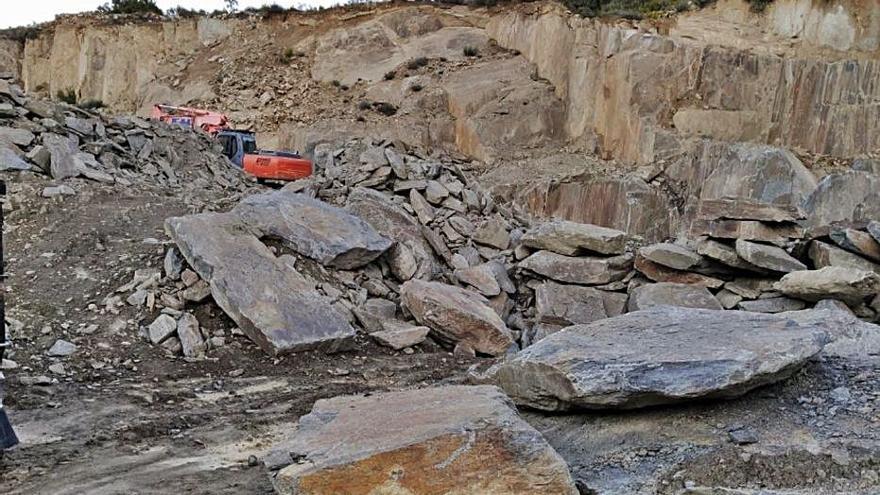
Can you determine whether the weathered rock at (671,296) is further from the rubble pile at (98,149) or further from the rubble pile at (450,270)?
the rubble pile at (98,149)

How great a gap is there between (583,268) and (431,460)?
6742mm

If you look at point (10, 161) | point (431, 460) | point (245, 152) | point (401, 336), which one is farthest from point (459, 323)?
point (245, 152)

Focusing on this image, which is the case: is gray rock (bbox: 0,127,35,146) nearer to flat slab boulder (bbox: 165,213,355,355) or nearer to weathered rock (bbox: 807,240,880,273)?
flat slab boulder (bbox: 165,213,355,355)

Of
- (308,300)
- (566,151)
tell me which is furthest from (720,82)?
(308,300)

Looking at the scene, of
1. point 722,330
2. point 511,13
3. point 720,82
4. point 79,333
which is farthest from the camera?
point 511,13

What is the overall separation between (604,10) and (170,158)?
56.0 ft

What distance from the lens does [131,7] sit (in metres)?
34.4

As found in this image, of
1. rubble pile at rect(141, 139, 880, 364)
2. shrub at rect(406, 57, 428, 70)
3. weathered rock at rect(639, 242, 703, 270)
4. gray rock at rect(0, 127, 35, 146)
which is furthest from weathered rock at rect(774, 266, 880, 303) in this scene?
shrub at rect(406, 57, 428, 70)

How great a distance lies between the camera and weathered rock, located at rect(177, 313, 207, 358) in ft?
24.1

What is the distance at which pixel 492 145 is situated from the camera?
24.6 m

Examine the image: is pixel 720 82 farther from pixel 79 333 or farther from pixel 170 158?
pixel 79 333

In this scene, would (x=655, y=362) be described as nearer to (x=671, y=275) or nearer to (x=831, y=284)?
(x=831, y=284)

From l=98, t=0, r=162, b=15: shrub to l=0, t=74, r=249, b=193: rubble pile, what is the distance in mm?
20828

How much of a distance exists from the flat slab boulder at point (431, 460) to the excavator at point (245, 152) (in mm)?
13999
